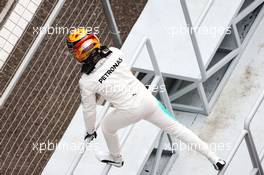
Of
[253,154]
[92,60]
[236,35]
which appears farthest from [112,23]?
[253,154]

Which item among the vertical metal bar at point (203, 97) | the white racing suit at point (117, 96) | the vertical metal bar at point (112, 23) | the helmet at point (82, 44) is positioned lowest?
the white racing suit at point (117, 96)

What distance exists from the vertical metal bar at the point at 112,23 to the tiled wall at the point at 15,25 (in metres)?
0.87

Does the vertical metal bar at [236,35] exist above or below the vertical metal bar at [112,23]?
above

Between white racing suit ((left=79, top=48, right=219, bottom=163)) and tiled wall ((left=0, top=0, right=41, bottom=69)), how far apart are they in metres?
0.94

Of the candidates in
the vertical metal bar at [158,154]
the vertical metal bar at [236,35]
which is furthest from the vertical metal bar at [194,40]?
the vertical metal bar at [236,35]

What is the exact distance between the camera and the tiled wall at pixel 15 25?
20.9 feet

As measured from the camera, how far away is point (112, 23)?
7.43 metres

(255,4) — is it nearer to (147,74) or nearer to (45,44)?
(147,74)

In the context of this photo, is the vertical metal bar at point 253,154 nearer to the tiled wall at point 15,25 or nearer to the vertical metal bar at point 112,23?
the tiled wall at point 15,25

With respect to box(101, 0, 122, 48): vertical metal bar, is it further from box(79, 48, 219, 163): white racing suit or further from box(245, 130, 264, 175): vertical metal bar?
box(245, 130, 264, 175): vertical metal bar

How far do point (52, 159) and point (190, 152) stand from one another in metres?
1.17

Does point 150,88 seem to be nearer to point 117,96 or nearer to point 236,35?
point 117,96

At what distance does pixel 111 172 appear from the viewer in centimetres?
656

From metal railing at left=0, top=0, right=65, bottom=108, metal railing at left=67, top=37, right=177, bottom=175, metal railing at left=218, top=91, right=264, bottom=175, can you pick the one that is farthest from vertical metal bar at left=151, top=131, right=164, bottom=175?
metal railing at left=0, top=0, right=65, bottom=108
